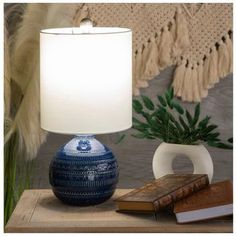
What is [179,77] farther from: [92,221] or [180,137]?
[92,221]

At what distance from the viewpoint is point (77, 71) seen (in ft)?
5.13

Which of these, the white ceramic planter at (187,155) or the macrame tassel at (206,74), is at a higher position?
the macrame tassel at (206,74)

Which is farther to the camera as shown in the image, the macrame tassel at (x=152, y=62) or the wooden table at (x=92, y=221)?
the macrame tassel at (x=152, y=62)

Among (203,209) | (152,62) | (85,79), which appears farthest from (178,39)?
(203,209)

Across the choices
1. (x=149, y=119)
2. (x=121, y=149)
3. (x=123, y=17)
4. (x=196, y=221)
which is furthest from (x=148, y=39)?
(x=196, y=221)

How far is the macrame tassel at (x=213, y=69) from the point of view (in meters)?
2.24

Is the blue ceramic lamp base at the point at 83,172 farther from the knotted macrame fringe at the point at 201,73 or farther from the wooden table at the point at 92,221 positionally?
the knotted macrame fringe at the point at 201,73

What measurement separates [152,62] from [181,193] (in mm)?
747

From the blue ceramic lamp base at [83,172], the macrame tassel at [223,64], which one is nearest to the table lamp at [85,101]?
the blue ceramic lamp base at [83,172]

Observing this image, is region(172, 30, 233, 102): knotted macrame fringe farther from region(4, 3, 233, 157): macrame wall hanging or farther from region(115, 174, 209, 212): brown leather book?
region(115, 174, 209, 212): brown leather book

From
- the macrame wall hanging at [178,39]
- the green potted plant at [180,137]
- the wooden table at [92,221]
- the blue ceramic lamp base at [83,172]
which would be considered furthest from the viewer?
the macrame wall hanging at [178,39]

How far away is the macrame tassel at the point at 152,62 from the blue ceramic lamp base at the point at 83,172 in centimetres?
64

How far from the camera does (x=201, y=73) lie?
226cm

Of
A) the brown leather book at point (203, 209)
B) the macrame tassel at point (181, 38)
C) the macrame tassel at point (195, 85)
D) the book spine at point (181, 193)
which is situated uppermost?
the macrame tassel at point (181, 38)
